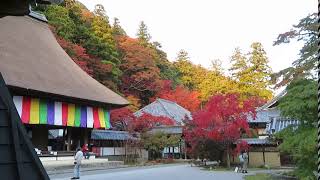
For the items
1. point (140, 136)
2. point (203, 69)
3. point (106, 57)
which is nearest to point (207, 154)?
point (140, 136)

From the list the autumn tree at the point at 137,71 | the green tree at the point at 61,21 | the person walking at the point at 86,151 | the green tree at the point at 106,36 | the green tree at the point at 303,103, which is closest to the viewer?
the green tree at the point at 303,103

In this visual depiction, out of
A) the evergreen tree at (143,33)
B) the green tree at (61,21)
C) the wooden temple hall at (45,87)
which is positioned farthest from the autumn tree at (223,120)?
the evergreen tree at (143,33)

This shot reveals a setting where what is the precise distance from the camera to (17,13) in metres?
4.11

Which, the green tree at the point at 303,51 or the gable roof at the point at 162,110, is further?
the gable roof at the point at 162,110

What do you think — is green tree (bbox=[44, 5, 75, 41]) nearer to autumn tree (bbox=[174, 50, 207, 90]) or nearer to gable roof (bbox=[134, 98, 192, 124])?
gable roof (bbox=[134, 98, 192, 124])

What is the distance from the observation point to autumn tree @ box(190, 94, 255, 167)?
26.3 m

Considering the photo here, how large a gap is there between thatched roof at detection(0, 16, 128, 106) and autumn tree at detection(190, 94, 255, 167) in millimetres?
6116

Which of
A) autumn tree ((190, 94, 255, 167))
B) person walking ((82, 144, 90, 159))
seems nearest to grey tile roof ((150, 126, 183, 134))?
autumn tree ((190, 94, 255, 167))

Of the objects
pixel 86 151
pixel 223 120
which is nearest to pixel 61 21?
pixel 86 151

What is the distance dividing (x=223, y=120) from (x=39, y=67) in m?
12.5

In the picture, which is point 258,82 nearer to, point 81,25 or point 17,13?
point 81,25

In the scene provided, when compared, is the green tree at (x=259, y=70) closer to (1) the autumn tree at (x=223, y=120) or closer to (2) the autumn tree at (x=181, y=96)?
(2) the autumn tree at (x=181, y=96)

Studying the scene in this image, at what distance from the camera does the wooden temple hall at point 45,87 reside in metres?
19.2

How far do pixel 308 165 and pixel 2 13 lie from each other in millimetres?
12480
